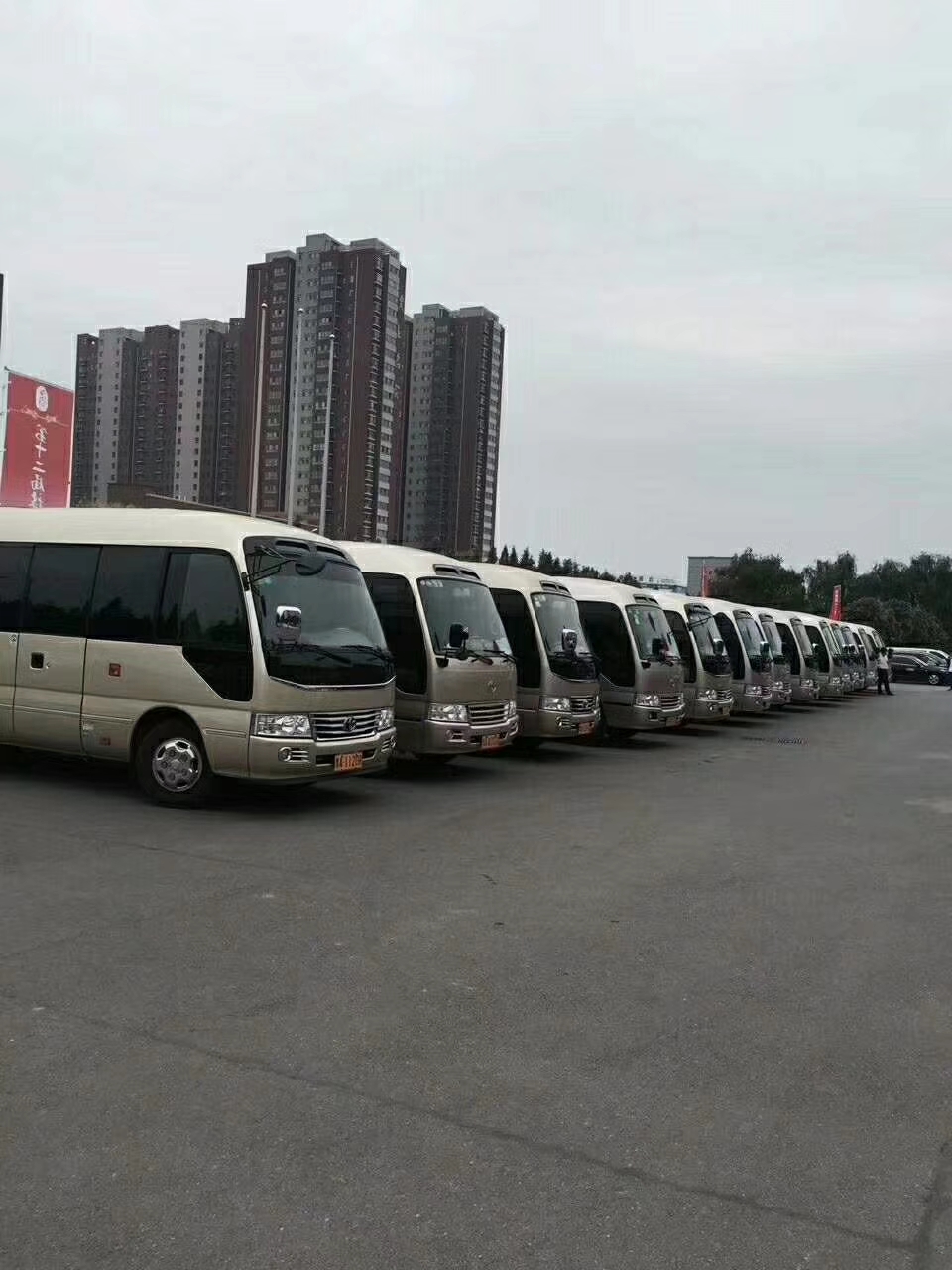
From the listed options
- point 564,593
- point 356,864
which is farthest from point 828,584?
point 356,864

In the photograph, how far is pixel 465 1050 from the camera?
14.7 feet

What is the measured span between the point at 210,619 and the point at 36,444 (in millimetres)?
13809

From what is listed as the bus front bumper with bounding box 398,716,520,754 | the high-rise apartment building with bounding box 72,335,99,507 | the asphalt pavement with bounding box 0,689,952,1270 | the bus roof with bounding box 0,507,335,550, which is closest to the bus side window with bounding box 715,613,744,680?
the bus front bumper with bounding box 398,716,520,754

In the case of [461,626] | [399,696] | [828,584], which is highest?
[828,584]

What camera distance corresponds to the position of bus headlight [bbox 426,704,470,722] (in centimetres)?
1227

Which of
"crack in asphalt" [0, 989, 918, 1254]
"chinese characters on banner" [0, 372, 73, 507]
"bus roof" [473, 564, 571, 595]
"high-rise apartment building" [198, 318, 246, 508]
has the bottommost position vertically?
"crack in asphalt" [0, 989, 918, 1254]

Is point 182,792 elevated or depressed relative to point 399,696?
depressed

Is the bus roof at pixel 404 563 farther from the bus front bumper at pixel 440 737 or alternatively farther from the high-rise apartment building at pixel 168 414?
the high-rise apartment building at pixel 168 414

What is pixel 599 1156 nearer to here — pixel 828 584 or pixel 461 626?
pixel 461 626

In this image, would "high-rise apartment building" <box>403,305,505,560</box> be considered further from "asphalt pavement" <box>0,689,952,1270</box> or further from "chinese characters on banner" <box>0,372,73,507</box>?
"asphalt pavement" <box>0,689,952,1270</box>

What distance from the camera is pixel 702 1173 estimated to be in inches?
139

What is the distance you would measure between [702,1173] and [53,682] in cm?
890

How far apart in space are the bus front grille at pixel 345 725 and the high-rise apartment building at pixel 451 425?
41292mm

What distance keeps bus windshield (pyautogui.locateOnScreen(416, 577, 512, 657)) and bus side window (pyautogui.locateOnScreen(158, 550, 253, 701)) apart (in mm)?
3017
